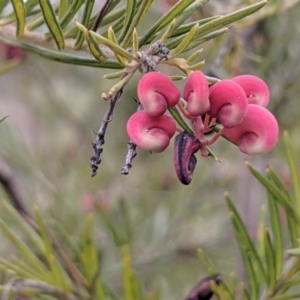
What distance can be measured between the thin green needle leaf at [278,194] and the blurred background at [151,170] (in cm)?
18

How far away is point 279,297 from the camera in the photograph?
0.42 meters

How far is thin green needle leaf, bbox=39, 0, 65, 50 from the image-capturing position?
1.00 ft

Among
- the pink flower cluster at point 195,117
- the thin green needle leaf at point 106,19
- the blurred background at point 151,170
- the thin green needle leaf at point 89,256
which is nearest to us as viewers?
the pink flower cluster at point 195,117

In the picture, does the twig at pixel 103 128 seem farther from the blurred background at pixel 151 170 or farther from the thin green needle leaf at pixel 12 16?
the blurred background at pixel 151 170

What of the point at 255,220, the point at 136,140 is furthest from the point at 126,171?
the point at 255,220

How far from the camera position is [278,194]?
0.40m

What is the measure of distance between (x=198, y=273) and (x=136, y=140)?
852mm

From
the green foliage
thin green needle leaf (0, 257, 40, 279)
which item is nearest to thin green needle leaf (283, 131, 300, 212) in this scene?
the green foliage

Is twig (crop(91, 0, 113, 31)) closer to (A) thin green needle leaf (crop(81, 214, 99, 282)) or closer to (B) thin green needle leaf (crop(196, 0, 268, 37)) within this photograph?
(B) thin green needle leaf (crop(196, 0, 268, 37))

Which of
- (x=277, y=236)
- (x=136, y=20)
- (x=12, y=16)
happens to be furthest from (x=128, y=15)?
(x=277, y=236)

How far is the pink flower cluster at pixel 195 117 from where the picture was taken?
0.87ft

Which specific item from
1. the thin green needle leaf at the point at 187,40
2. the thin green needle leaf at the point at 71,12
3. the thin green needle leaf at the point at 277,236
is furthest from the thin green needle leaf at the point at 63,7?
the thin green needle leaf at the point at 277,236

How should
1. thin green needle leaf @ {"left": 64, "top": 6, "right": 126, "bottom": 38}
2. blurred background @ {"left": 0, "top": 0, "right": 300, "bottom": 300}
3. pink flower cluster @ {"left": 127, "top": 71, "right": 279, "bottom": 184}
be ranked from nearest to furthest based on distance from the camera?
pink flower cluster @ {"left": 127, "top": 71, "right": 279, "bottom": 184}
thin green needle leaf @ {"left": 64, "top": 6, "right": 126, "bottom": 38}
blurred background @ {"left": 0, "top": 0, "right": 300, "bottom": 300}

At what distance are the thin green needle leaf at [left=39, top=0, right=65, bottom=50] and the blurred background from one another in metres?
0.24
